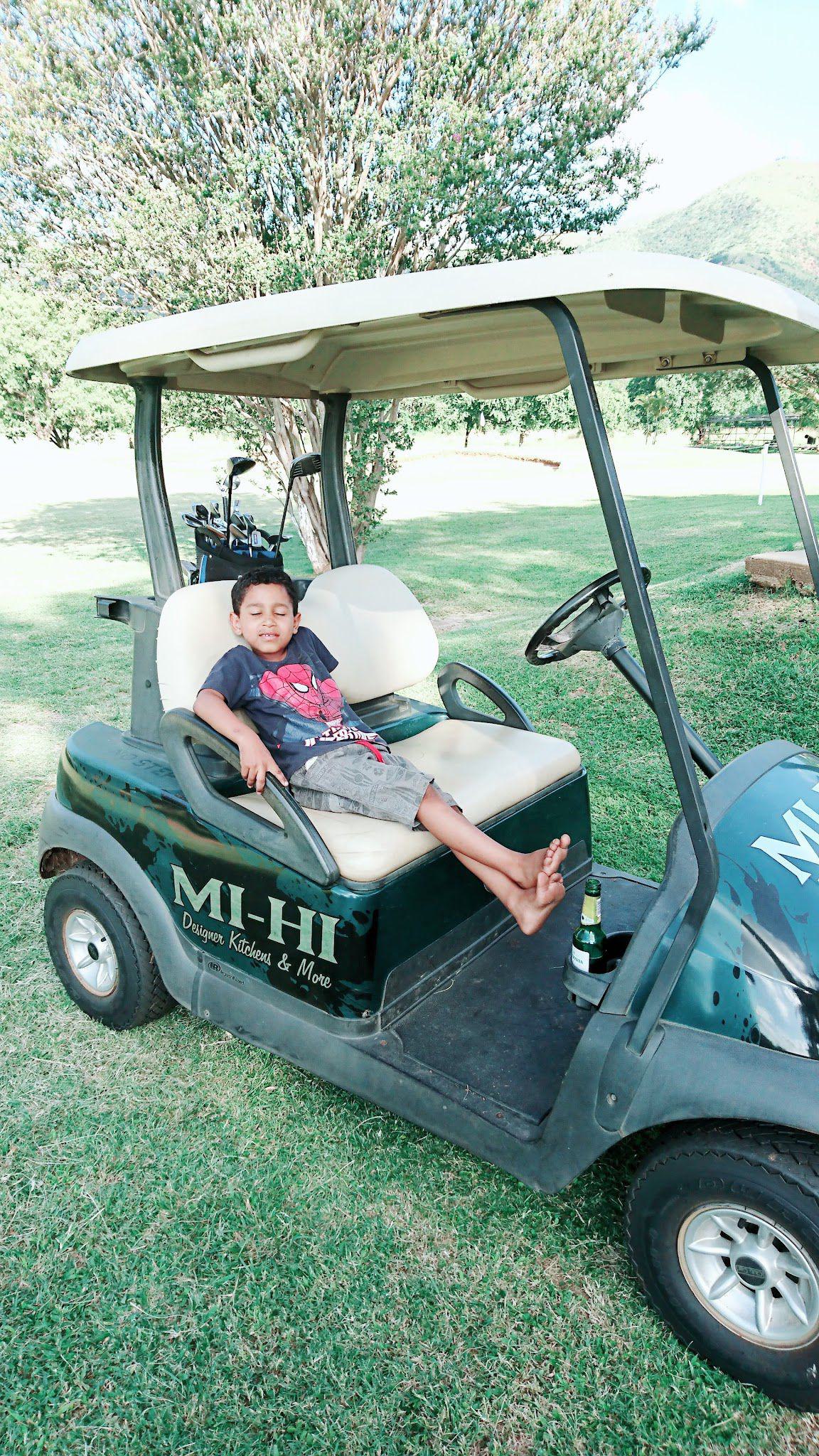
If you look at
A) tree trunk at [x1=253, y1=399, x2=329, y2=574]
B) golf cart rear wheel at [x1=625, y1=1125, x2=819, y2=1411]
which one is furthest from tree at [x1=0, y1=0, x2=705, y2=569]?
golf cart rear wheel at [x1=625, y1=1125, x2=819, y2=1411]

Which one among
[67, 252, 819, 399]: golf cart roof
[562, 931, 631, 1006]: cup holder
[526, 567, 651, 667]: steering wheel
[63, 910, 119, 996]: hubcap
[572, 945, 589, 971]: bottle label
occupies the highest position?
[67, 252, 819, 399]: golf cart roof

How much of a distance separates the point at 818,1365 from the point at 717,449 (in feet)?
146

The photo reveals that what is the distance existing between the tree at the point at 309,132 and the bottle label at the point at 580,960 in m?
7.38

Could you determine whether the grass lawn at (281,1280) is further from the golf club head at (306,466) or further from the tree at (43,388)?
the tree at (43,388)

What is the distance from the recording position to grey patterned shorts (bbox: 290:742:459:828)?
7.72 feet

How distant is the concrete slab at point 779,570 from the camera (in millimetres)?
6348

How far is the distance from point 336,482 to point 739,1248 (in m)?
2.80

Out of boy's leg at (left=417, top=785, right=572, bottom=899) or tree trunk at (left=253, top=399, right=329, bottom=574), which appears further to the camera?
tree trunk at (left=253, top=399, right=329, bottom=574)

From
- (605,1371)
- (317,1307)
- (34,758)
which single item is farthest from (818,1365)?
(34,758)

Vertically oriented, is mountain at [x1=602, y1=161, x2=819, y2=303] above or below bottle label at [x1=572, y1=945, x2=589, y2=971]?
above

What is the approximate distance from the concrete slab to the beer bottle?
16.6ft

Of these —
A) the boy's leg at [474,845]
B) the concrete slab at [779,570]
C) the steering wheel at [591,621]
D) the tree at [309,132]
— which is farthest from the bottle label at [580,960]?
the tree at [309,132]

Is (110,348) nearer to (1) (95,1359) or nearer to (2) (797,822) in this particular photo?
(2) (797,822)

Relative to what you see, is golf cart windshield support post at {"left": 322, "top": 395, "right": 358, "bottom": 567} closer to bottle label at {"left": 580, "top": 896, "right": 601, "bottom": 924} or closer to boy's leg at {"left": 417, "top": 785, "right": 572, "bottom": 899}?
boy's leg at {"left": 417, "top": 785, "right": 572, "bottom": 899}
